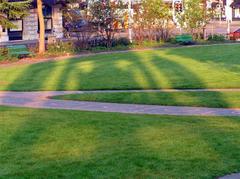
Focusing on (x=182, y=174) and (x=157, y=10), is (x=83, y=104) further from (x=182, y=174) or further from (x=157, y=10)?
(x=157, y=10)

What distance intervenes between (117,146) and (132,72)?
45.5ft

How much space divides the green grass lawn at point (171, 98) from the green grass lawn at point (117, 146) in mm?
2312

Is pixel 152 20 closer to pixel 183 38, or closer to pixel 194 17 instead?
pixel 183 38

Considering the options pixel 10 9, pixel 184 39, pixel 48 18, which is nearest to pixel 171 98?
pixel 10 9

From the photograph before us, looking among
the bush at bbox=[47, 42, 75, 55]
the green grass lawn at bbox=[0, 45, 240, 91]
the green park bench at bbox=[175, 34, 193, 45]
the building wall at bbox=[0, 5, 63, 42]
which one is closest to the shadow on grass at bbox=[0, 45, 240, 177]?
the green grass lawn at bbox=[0, 45, 240, 91]

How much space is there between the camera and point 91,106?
15.4 m

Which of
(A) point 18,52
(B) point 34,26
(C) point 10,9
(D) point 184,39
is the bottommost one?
(A) point 18,52

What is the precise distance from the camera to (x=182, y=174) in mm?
7508

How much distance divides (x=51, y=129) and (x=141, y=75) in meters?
11.3

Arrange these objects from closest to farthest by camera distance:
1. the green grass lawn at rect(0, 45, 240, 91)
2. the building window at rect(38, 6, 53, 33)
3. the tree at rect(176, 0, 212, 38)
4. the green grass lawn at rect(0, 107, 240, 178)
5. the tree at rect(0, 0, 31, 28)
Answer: the green grass lawn at rect(0, 107, 240, 178) → the green grass lawn at rect(0, 45, 240, 91) → the tree at rect(0, 0, 31, 28) → the tree at rect(176, 0, 212, 38) → the building window at rect(38, 6, 53, 33)

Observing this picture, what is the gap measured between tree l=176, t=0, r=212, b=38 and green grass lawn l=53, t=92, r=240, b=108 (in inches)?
967

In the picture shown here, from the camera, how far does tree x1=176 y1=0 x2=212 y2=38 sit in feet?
134

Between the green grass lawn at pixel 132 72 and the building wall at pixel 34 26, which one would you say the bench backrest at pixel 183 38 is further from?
the building wall at pixel 34 26

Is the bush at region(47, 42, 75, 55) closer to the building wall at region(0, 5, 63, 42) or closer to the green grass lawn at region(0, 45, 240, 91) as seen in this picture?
the green grass lawn at region(0, 45, 240, 91)
